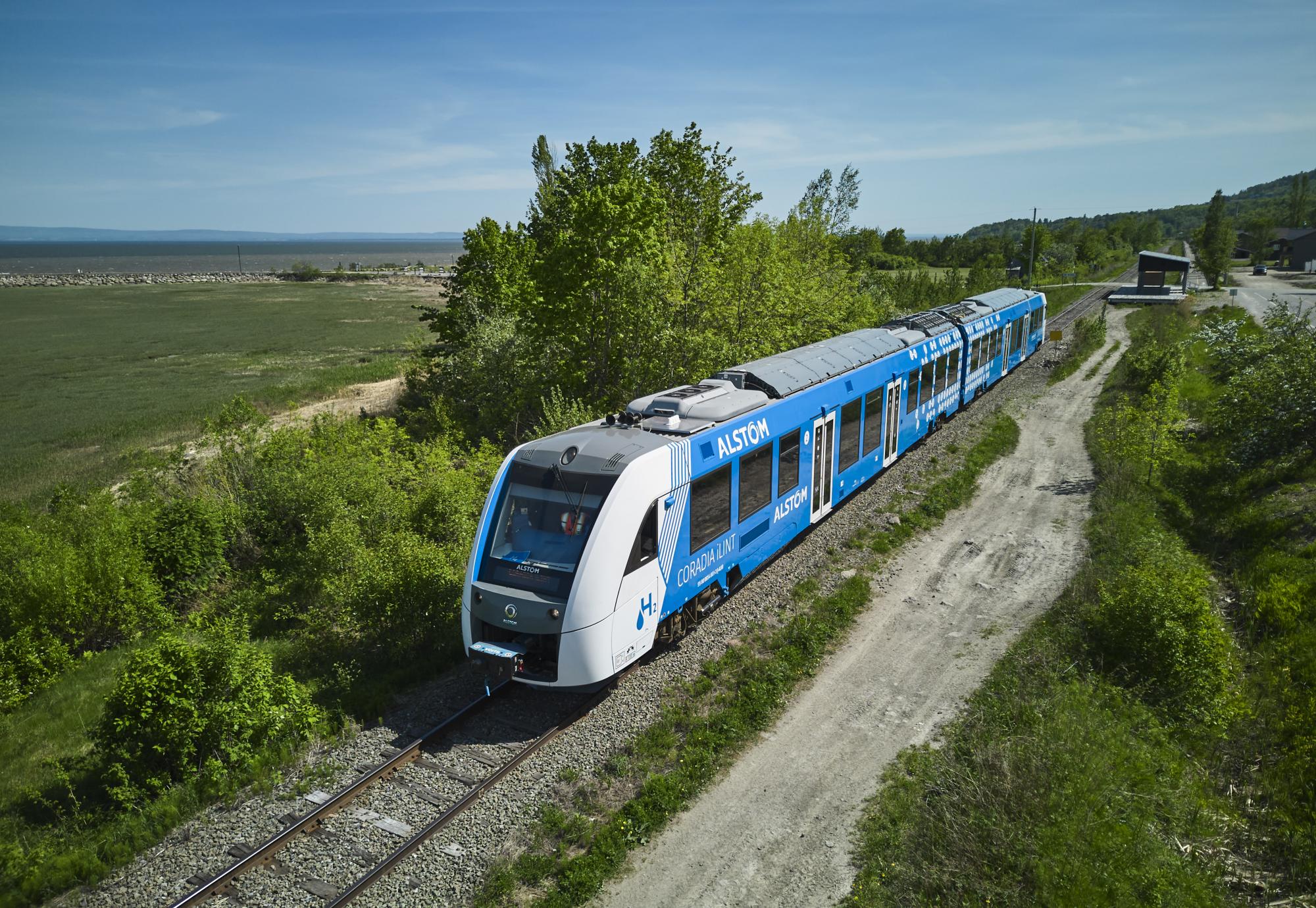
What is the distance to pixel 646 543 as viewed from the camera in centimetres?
1020

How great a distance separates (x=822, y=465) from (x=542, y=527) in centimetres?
718

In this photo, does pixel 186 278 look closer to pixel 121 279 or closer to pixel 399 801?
pixel 121 279

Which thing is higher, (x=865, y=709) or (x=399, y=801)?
(x=865, y=709)

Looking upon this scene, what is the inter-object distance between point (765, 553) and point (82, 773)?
10278 mm

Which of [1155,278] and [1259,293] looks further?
[1259,293]

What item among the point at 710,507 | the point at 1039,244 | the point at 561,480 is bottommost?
the point at 710,507

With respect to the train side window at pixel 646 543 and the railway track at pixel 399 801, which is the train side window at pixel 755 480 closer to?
the train side window at pixel 646 543

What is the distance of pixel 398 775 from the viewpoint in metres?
9.05

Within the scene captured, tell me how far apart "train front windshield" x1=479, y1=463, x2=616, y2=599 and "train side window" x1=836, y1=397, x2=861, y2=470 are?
25.0ft

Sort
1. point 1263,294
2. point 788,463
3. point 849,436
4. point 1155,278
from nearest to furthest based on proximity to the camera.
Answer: point 788,463 → point 849,436 → point 1263,294 → point 1155,278

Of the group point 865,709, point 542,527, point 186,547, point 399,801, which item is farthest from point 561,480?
point 186,547

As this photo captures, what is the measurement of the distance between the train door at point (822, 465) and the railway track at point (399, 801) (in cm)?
646

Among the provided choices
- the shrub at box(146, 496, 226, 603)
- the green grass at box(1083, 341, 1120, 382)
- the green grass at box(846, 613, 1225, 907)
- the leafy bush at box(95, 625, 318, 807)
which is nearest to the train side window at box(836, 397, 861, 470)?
the green grass at box(846, 613, 1225, 907)

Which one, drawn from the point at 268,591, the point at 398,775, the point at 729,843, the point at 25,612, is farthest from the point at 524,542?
the point at 25,612
